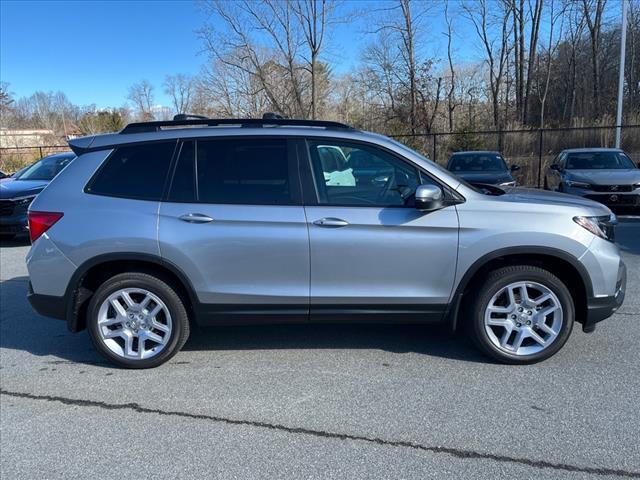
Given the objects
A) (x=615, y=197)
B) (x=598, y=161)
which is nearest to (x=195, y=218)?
(x=615, y=197)

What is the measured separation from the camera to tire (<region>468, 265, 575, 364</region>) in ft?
12.3

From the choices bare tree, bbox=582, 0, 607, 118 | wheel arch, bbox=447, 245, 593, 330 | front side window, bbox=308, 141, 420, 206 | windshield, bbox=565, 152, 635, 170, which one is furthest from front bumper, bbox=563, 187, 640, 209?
bare tree, bbox=582, 0, 607, 118

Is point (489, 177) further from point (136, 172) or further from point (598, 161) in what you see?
point (136, 172)

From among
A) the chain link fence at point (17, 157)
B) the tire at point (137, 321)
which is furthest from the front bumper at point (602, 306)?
the chain link fence at point (17, 157)

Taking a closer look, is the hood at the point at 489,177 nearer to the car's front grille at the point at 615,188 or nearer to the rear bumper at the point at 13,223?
the car's front grille at the point at 615,188

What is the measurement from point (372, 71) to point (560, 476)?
30321mm

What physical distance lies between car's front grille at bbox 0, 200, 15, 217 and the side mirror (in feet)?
27.6

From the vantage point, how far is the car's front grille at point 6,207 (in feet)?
29.5

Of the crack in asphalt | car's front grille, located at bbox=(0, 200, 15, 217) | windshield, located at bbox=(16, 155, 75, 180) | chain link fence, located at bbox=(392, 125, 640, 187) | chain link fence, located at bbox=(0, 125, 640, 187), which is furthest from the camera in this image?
chain link fence, located at bbox=(392, 125, 640, 187)

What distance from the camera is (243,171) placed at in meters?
3.85

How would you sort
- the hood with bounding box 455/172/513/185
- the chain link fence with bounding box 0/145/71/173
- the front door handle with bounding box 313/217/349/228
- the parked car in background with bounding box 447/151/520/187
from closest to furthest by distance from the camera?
the front door handle with bounding box 313/217/349/228, the hood with bounding box 455/172/513/185, the parked car in background with bounding box 447/151/520/187, the chain link fence with bounding box 0/145/71/173

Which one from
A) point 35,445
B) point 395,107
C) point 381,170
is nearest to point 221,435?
point 35,445

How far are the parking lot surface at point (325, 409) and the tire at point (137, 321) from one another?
0.55 ft

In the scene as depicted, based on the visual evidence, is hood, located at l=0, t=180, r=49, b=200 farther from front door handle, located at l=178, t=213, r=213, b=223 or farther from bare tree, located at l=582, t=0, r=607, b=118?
bare tree, located at l=582, t=0, r=607, b=118
